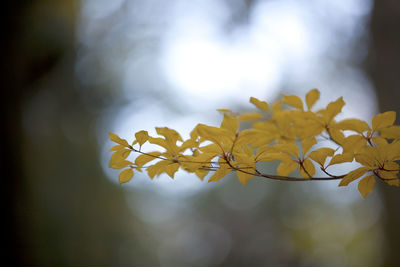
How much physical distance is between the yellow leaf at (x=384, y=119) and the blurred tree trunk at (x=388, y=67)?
78cm

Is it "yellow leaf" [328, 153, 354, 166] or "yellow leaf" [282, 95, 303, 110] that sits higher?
"yellow leaf" [282, 95, 303, 110]

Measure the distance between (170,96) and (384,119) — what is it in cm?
345

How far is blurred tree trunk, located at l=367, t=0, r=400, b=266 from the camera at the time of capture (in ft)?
3.47

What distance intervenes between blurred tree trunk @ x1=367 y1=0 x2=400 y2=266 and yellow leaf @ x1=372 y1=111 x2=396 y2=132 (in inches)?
30.6

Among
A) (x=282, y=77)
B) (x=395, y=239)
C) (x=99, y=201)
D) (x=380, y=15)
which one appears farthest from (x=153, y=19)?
(x=395, y=239)

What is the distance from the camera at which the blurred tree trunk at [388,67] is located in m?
1.06

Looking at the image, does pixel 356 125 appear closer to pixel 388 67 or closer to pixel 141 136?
pixel 141 136

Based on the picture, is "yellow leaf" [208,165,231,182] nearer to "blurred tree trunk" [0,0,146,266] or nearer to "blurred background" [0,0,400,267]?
"blurred tree trunk" [0,0,146,266]

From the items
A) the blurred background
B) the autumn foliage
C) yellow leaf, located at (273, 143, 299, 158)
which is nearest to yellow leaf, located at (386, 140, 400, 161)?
the autumn foliage

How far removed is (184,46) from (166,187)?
2.04 metres

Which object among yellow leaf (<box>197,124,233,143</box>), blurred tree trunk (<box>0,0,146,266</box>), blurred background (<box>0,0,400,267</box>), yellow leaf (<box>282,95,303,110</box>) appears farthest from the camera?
blurred background (<box>0,0,400,267</box>)

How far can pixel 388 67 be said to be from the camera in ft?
3.56

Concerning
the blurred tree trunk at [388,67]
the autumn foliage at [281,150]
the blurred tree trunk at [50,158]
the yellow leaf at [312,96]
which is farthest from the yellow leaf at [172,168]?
the blurred tree trunk at [50,158]

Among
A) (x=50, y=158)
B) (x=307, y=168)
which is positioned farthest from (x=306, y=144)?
(x=50, y=158)
